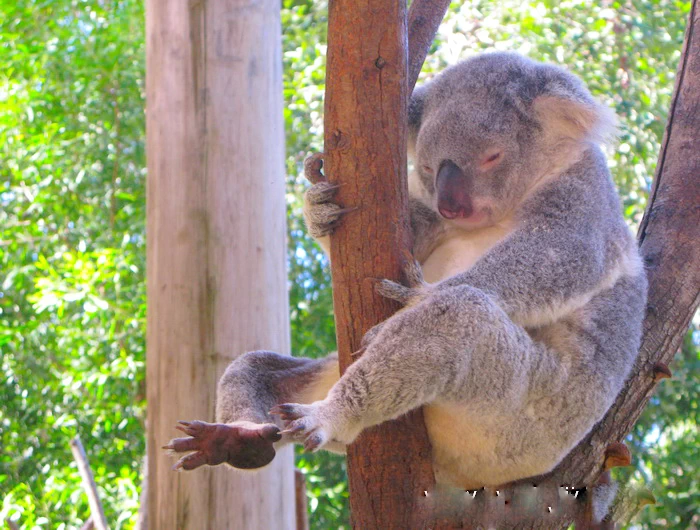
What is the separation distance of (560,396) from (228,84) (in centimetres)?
173

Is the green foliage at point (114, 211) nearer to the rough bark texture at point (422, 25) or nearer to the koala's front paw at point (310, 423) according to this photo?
the rough bark texture at point (422, 25)

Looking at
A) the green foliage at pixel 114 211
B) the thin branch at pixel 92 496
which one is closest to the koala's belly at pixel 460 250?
the thin branch at pixel 92 496

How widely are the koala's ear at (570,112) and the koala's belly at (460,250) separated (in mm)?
343

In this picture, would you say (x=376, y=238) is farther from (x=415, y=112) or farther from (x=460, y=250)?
(x=415, y=112)

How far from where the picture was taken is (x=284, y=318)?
9.99 ft

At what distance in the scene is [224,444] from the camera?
69.4 inches

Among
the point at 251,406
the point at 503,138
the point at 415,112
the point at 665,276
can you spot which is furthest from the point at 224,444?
the point at 665,276

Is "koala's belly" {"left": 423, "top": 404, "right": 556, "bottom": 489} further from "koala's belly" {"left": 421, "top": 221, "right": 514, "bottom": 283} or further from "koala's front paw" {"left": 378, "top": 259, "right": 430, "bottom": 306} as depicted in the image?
"koala's belly" {"left": 421, "top": 221, "right": 514, "bottom": 283}

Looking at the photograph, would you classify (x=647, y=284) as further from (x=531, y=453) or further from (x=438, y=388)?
(x=438, y=388)

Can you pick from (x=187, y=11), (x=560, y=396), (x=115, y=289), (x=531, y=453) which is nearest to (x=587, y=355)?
(x=560, y=396)

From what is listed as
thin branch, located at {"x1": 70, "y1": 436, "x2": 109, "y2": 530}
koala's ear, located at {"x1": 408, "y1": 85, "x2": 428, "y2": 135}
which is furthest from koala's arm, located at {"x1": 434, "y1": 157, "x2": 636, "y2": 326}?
thin branch, located at {"x1": 70, "y1": 436, "x2": 109, "y2": 530}

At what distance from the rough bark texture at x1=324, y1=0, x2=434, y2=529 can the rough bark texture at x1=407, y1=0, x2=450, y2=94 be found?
1.96 feet

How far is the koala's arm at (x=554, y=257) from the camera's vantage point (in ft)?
6.86

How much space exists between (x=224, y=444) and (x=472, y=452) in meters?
0.70
